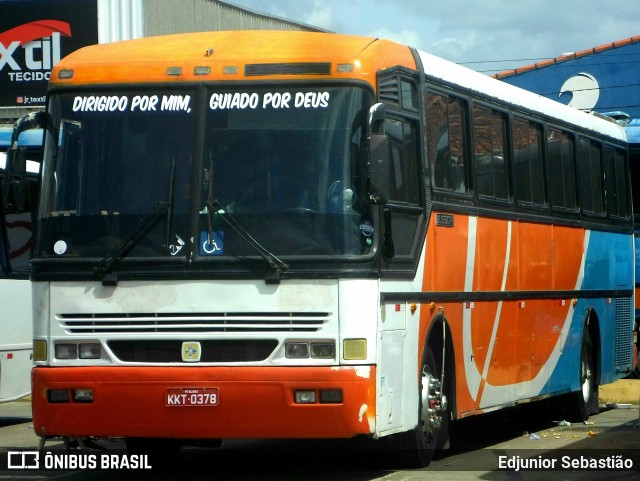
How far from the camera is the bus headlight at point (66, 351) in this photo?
1067 centimetres

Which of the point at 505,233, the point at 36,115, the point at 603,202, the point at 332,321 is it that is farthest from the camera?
the point at 603,202

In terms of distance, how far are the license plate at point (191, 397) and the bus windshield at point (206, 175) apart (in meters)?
0.97

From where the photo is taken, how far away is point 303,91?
10.6 m

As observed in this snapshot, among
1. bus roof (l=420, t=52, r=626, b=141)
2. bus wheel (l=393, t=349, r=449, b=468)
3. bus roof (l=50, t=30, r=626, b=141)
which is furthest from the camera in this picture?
bus roof (l=420, t=52, r=626, b=141)

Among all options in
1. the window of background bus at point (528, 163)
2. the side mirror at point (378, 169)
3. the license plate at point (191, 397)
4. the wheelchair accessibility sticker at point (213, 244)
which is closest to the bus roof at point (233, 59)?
the side mirror at point (378, 169)

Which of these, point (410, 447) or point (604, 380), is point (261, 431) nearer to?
point (410, 447)

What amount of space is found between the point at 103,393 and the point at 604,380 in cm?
912

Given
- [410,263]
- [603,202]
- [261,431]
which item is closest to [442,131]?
[410,263]

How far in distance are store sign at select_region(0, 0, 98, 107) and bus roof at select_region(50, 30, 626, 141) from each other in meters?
21.5

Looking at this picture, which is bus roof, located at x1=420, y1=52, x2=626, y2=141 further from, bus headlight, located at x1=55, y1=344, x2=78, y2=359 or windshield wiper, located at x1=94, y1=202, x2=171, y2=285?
bus headlight, located at x1=55, y1=344, x2=78, y2=359

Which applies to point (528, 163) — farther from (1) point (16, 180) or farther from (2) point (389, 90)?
(1) point (16, 180)

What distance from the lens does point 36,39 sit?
3288 centimetres

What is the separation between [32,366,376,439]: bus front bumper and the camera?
10203mm

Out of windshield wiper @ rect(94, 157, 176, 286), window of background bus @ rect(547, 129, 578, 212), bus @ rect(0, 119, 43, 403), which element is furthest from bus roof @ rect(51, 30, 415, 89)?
bus @ rect(0, 119, 43, 403)
